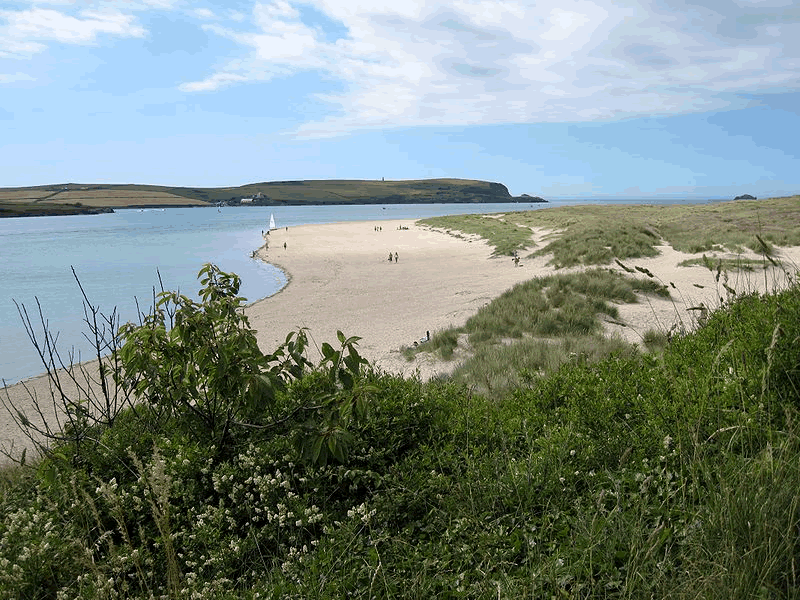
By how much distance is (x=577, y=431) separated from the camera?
12.3 feet

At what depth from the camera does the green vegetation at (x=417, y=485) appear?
237 centimetres

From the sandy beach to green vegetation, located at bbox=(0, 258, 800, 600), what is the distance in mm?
1611

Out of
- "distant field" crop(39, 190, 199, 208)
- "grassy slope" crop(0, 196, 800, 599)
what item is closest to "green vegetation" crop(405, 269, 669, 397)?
"grassy slope" crop(0, 196, 800, 599)

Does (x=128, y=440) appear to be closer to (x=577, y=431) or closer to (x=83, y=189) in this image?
(x=577, y=431)

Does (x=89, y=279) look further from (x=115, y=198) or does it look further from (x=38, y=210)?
(x=115, y=198)

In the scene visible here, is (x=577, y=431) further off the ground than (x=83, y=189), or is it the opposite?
(x=83, y=189)

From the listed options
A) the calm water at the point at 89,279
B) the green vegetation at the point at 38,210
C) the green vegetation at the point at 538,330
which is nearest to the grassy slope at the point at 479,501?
the green vegetation at the point at 538,330

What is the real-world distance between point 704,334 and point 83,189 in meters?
204

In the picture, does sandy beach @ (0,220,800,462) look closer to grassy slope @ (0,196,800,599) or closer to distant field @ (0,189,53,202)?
grassy slope @ (0,196,800,599)

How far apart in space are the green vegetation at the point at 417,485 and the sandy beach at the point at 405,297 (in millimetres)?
1611

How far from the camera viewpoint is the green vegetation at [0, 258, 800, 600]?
2.37m

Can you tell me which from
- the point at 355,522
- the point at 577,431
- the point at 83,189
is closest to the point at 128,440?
the point at 355,522

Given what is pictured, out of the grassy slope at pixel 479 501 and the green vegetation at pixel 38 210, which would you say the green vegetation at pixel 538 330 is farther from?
the green vegetation at pixel 38 210

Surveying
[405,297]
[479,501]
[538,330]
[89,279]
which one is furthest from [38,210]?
[479,501]
